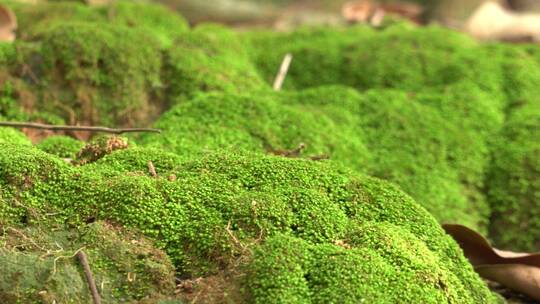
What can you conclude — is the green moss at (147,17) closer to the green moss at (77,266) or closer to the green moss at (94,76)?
the green moss at (94,76)

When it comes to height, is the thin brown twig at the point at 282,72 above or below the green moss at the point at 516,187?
above

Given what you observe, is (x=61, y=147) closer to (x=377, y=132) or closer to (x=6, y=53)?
(x=6, y=53)

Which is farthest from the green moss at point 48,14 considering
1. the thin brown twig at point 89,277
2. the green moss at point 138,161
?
the thin brown twig at point 89,277

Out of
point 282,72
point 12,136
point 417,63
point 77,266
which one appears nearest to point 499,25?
point 417,63

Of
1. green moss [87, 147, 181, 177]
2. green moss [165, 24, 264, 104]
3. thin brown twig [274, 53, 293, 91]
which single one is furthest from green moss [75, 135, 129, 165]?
thin brown twig [274, 53, 293, 91]

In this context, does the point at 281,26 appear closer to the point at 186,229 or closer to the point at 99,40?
the point at 99,40

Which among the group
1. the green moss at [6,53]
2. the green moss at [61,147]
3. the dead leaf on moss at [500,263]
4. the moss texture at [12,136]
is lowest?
the dead leaf on moss at [500,263]

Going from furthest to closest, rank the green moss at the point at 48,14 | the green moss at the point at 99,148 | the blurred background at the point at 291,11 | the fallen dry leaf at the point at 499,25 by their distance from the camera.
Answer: the blurred background at the point at 291,11 < the fallen dry leaf at the point at 499,25 < the green moss at the point at 48,14 < the green moss at the point at 99,148
